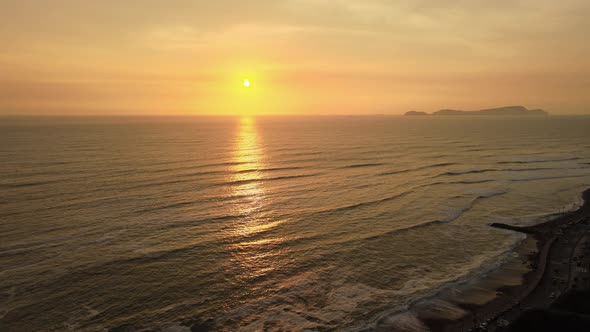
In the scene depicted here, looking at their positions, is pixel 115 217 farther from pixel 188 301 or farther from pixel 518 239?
pixel 518 239

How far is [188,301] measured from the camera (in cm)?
3167

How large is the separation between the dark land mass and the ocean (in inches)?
151

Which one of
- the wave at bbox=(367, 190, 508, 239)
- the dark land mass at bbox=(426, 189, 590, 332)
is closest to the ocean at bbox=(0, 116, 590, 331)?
the wave at bbox=(367, 190, 508, 239)

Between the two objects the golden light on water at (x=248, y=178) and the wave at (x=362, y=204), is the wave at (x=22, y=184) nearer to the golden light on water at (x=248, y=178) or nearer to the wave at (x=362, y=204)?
the golden light on water at (x=248, y=178)

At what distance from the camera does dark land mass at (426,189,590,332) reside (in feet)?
85.3

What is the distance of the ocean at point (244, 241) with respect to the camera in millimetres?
30438

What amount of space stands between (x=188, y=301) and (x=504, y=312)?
2698cm

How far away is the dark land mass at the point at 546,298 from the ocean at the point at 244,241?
3.83 m

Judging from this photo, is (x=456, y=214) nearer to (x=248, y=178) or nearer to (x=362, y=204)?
(x=362, y=204)

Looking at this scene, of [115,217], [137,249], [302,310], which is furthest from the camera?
[115,217]

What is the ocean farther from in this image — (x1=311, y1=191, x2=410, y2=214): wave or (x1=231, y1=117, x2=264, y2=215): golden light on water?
(x1=231, y1=117, x2=264, y2=215): golden light on water

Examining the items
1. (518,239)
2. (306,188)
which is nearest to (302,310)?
(518,239)

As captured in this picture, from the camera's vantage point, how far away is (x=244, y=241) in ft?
146

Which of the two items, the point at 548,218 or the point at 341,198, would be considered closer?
the point at 548,218
